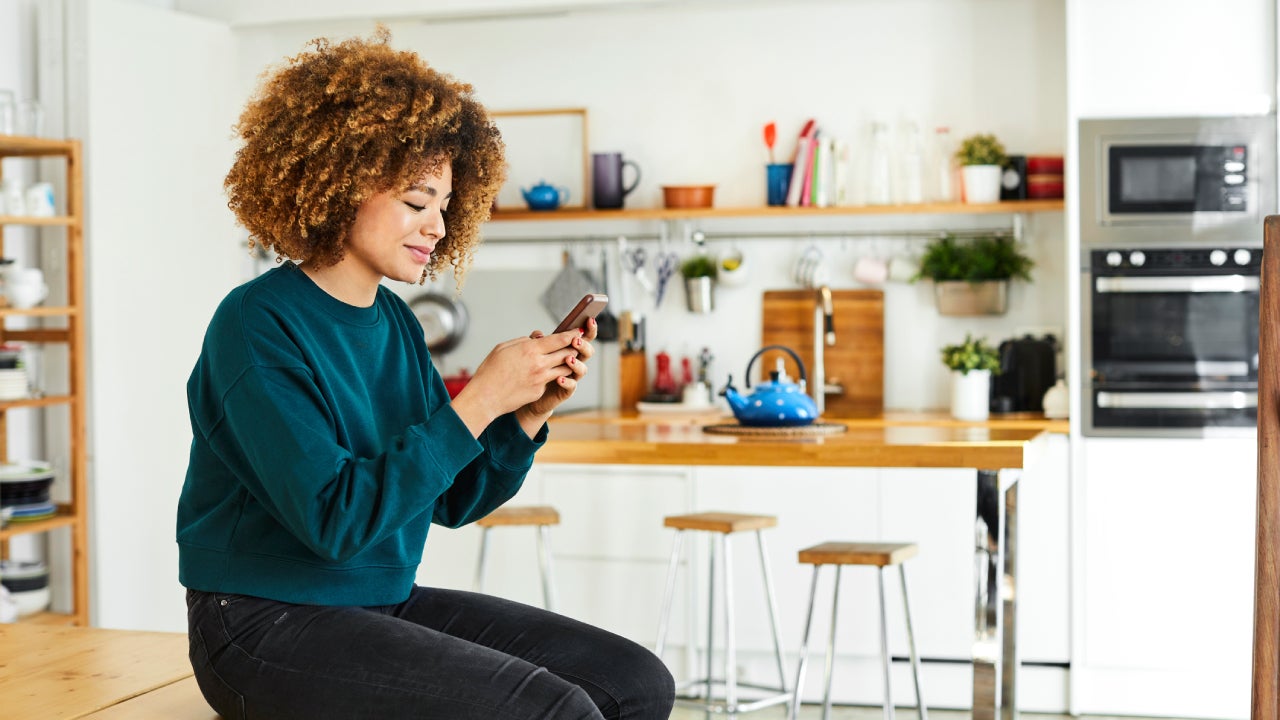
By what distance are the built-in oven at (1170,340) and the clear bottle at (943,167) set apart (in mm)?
644

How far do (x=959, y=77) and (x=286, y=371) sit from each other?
374 centimetres

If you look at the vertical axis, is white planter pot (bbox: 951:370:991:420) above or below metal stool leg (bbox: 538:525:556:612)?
above

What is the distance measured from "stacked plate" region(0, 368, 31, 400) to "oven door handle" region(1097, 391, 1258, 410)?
339cm

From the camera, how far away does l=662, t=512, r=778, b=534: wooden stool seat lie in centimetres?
387

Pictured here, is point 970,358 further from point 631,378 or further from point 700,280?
point 631,378

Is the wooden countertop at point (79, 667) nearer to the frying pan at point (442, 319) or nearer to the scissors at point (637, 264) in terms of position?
the frying pan at point (442, 319)

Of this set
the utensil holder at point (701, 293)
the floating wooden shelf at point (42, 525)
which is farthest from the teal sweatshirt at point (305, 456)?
the utensil holder at point (701, 293)

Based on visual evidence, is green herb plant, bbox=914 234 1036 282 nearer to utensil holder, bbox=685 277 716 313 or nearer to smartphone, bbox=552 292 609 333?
utensil holder, bbox=685 277 716 313

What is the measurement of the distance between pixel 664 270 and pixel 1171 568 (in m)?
2.02

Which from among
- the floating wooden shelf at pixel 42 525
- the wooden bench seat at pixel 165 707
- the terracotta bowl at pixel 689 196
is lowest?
the floating wooden shelf at pixel 42 525

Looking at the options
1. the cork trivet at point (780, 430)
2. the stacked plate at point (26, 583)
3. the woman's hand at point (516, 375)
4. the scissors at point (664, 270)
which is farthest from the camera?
the scissors at point (664, 270)

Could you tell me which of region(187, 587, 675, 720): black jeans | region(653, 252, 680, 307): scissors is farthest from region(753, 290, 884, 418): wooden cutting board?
region(187, 587, 675, 720): black jeans

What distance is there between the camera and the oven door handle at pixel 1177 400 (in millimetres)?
4285

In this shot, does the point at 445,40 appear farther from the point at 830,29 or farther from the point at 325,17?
the point at 830,29
